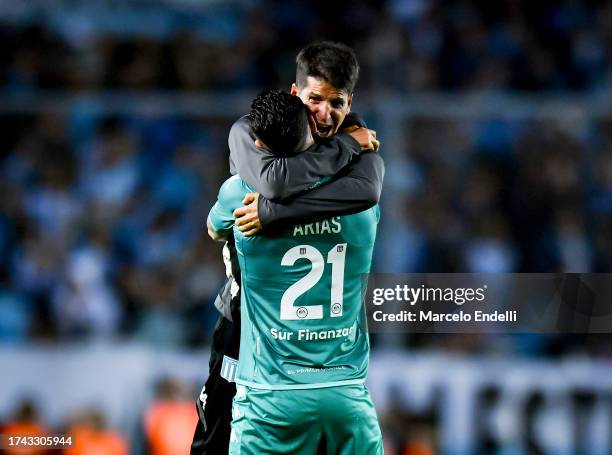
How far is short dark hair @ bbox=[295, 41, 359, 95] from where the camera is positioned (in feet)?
11.2

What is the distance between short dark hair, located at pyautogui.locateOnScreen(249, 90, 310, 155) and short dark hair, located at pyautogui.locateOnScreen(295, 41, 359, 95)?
0.86 feet

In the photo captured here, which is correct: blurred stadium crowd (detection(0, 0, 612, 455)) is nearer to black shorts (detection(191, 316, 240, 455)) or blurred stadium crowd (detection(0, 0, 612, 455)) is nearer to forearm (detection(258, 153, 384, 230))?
black shorts (detection(191, 316, 240, 455))

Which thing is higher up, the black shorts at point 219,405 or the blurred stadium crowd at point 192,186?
the blurred stadium crowd at point 192,186

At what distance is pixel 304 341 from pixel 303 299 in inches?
5.3

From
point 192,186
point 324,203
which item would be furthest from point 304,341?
point 192,186

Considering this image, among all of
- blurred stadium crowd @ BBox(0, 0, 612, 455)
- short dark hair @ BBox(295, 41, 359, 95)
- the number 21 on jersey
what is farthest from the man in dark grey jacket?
blurred stadium crowd @ BBox(0, 0, 612, 455)


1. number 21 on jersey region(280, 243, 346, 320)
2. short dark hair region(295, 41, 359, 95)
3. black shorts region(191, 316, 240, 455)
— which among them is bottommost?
black shorts region(191, 316, 240, 455)

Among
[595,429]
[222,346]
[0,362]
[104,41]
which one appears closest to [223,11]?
[104,41]

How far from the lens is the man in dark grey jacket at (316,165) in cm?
320

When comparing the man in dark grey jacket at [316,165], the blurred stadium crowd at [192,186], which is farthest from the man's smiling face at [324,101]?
the blurred stadium crowd at [192,186]

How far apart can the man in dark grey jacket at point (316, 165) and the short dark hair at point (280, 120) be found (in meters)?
0.05

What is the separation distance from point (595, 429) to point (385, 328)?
177 centimetres

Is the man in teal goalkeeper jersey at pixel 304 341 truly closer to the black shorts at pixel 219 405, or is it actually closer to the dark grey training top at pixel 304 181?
the dark grey training top at pixel 304 181

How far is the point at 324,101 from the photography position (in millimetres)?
3434
